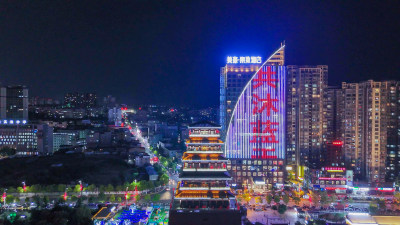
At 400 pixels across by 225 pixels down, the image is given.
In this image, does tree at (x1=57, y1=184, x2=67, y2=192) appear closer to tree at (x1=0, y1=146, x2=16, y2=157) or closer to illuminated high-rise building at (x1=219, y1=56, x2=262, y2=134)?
illuminated high-rise building at (x1=219, y1=56, x2=262, y2=134)

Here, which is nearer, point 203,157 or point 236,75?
point 203,157

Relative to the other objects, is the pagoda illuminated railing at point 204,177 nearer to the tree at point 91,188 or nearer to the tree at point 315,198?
the tree at point 315,198

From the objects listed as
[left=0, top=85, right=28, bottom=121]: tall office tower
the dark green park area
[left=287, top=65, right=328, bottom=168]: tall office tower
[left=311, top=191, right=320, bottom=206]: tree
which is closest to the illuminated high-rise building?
[left=287, top=65, right=328, bottom=168]: tall office tower

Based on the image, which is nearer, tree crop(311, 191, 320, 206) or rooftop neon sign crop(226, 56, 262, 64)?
tree crop(311, 191, 320, 206)

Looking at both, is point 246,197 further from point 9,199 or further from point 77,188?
point 9,199

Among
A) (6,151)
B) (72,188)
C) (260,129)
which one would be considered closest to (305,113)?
(260,129)
